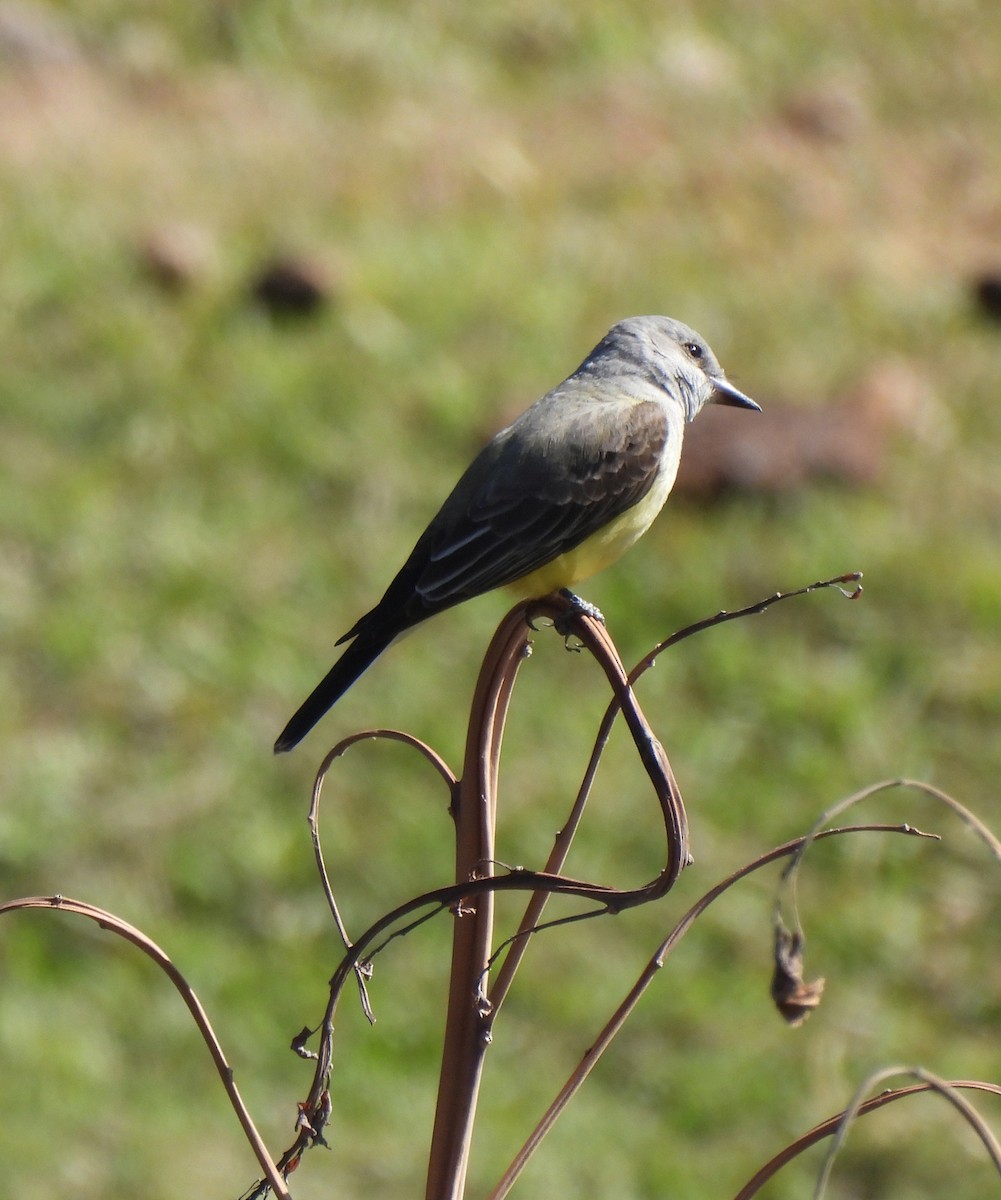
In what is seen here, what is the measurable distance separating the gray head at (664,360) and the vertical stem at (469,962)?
2145mm

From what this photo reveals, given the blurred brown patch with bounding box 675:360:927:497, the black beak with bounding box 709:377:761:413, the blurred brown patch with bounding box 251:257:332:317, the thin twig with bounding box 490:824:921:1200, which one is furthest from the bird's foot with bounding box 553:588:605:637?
the blurred brown patch with bounding box 251:257:332:317

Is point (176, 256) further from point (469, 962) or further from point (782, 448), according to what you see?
point (469, 962)

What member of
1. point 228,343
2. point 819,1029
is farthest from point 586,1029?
point 228,343

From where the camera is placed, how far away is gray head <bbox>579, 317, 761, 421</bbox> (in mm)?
4121

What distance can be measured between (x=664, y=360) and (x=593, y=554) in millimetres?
696

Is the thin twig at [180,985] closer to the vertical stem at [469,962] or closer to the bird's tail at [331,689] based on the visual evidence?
the vertical stem at [469,962]

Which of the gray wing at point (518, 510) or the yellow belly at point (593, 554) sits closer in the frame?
the gray wing at point (518, 510)

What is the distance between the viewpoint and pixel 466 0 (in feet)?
33.7

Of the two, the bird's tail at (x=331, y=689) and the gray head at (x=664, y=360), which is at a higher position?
the gray head at (x=664, y=360)

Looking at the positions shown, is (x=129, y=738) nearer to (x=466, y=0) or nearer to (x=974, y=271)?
(x=974, y=271)

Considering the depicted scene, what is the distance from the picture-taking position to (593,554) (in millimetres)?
3650

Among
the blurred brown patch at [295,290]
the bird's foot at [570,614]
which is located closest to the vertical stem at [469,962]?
the bird's foot at [570,614]

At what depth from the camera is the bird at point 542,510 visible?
11.5ft

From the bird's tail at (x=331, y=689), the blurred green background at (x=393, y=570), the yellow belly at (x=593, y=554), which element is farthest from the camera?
the blurred green background at (x=393, y=570)
